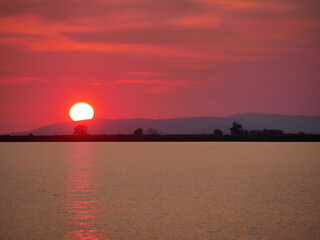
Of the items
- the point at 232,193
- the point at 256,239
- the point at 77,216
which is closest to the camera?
the point at 256,239

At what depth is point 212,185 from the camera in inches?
2083

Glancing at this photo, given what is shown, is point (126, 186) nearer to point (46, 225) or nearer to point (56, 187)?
point (56, 187)

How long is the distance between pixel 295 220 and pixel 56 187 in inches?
1088

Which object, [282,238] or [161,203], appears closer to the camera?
[282,238]

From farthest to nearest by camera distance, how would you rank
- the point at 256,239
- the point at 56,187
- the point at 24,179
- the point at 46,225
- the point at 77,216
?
the point at 24,179 → the point at 56,187 → the point at 77,216 → the point at 46,225 → the point at 256,239

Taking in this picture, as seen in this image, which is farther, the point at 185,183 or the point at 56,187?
the point at 185,183

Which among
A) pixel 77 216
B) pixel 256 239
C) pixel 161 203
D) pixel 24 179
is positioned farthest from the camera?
pixel 24 179

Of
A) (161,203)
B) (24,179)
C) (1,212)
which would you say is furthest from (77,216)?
(24,179)

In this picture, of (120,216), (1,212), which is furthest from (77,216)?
(1,212)

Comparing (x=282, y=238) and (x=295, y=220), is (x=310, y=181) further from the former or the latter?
(x=282, y=238)

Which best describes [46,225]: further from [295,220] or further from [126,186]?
[126,186]

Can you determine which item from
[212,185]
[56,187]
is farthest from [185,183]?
[56,187]

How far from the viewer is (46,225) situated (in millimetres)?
29875

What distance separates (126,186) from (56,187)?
23.7 feet
